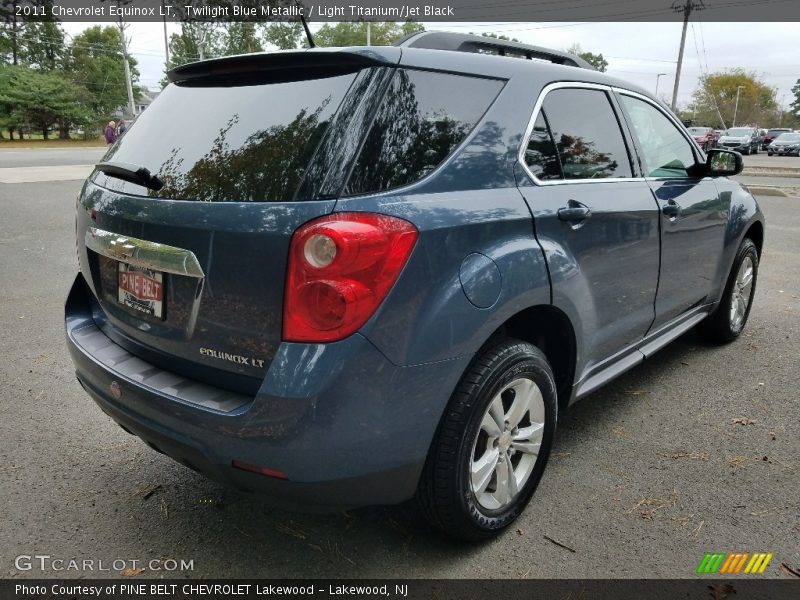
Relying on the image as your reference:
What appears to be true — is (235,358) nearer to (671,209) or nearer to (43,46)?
(671,209)

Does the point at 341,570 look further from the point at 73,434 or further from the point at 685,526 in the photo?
the point at 73,434

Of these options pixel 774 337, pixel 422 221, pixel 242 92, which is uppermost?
pixel 242 92

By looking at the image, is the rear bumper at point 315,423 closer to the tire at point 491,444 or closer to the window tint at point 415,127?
the tire at point 491,444

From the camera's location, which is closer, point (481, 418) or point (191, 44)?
point (481, 418)

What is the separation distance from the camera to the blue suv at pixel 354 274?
6.06ft

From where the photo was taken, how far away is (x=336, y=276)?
5.97 feet

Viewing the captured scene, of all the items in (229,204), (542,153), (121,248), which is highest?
(542,153)

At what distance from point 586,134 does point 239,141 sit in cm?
159

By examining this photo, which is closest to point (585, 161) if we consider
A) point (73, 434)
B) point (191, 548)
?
point (191, 548)

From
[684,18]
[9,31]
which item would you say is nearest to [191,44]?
[9,31]

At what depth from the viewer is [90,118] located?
166 ft

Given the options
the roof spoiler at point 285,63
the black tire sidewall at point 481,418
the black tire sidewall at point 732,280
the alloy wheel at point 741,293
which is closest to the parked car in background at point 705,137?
the alloy wheel at point 741,293

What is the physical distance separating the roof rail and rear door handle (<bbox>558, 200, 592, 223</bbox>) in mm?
758

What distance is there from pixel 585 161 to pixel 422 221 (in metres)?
A: 1.22
